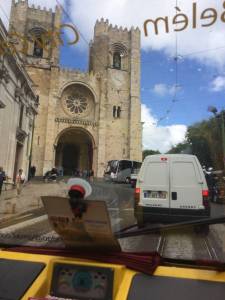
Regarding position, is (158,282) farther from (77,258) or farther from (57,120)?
(57,120)

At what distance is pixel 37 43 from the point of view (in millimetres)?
2066

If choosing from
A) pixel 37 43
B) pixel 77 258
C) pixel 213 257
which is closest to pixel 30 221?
pixel 77 258

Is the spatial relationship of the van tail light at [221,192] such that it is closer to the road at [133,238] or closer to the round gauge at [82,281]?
the road at [133,238]

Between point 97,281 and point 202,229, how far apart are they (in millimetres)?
615

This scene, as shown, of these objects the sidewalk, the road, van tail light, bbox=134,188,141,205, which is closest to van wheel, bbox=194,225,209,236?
the road

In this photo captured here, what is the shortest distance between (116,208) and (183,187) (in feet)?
1.42

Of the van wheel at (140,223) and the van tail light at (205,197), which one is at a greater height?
the van tail light at (205,197)

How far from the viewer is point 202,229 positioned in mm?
1511

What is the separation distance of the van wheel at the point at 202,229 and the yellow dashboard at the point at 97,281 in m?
0.19

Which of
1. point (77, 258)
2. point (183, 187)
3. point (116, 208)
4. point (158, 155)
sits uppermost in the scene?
point (158, 155)

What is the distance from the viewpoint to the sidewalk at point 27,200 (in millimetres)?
1629

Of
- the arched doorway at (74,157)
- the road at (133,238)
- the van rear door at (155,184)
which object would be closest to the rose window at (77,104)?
the arched doorway at (74,157)

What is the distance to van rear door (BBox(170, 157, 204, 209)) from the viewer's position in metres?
1.67

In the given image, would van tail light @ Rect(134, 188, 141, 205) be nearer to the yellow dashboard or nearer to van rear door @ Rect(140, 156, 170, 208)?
van rear door @ Rect(140, 156, 170, 208)
